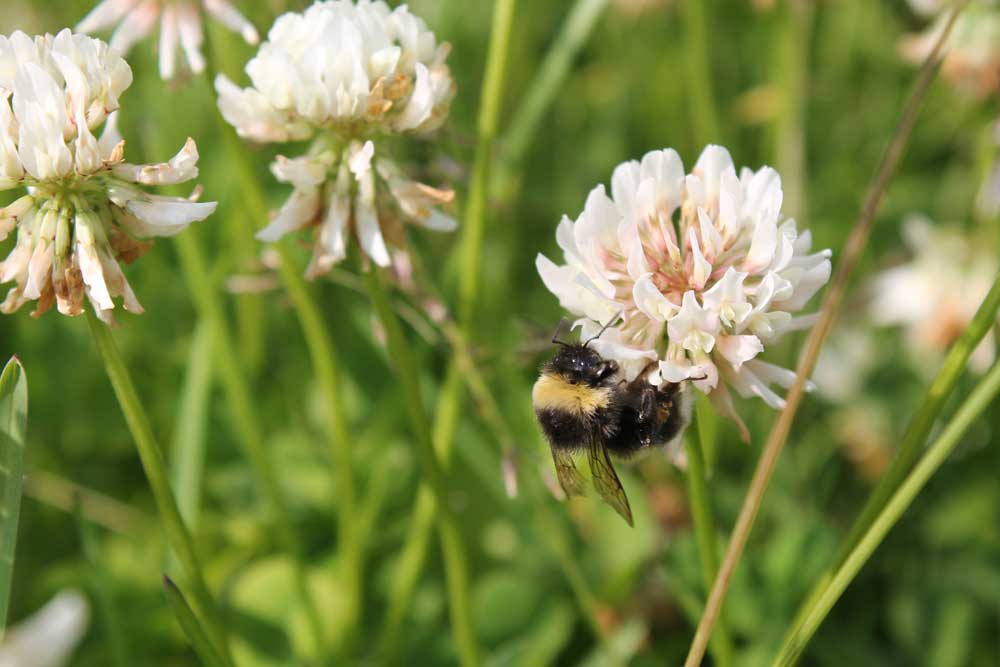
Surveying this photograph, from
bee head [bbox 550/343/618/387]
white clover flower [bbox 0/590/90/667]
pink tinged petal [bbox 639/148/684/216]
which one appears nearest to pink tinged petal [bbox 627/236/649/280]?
pink tinged petal [bbox 639/148/684/216]

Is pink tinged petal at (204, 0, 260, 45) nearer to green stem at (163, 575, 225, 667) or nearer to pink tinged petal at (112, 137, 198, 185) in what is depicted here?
pink tinged petal at (112, 137, 198, 185)

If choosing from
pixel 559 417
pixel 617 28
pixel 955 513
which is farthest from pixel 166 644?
pixel 617 28

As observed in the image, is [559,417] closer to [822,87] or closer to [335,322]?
[335,322]

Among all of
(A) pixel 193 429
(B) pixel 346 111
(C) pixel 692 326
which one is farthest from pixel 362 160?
(A) pixel 193 429

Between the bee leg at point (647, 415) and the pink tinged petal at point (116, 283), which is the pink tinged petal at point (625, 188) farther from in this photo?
the pink tinged petal at point (116, 283)

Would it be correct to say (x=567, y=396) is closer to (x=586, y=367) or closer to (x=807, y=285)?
(x=586, y=367)

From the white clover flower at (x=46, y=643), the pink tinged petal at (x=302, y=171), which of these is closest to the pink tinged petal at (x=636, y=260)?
the pink tinged petal at (x=302, y=171)
